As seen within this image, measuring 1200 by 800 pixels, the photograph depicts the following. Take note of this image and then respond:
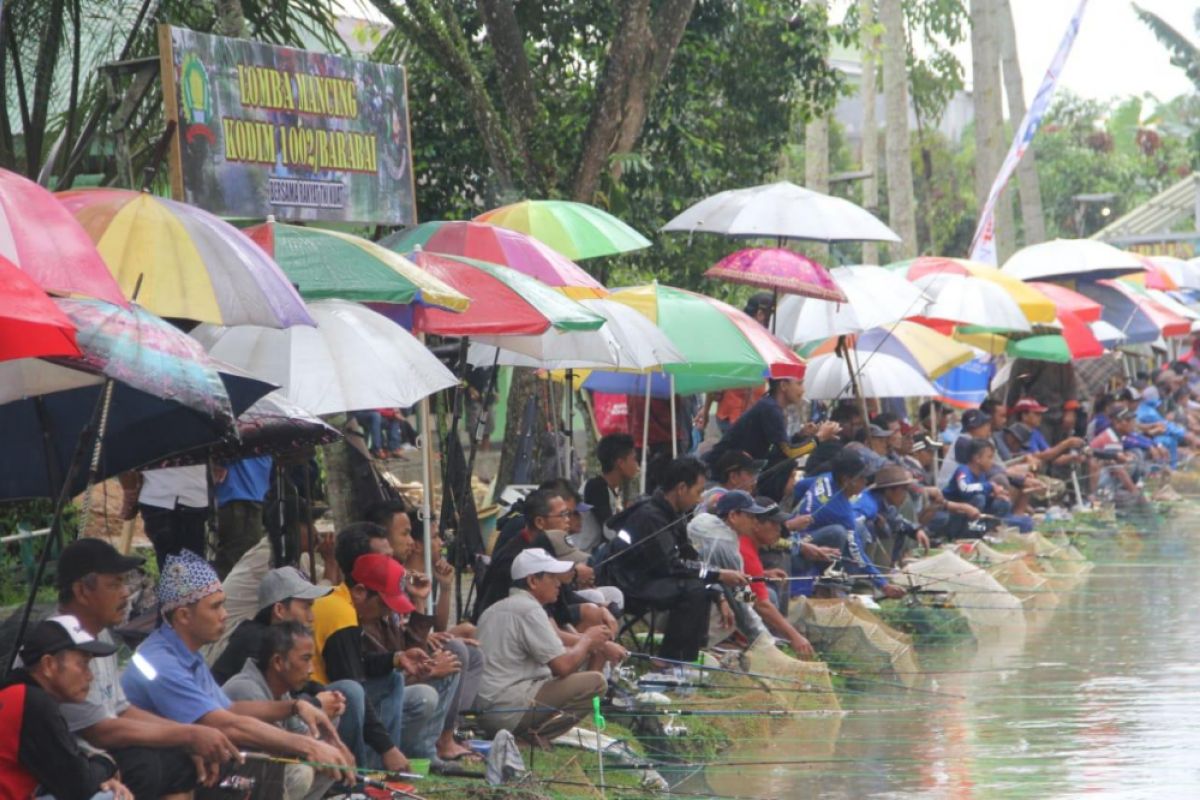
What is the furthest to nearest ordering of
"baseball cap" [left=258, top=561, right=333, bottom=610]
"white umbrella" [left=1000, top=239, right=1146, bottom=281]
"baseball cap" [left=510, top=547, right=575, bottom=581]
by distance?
"white umbrella" [left=1000, top=239, right=1146, bottom=281], "baseball cap" [left=510, top=547, right=575, bottom=581], "baseball cap" [left=258, top=561, right=333, bottom=610]

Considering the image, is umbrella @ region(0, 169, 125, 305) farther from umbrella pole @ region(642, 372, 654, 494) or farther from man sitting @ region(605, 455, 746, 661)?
umbrella pole @ region(642, 372, 654, 494)

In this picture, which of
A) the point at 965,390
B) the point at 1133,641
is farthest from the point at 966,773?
the point at 965,390

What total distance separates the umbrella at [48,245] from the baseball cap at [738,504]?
511 centimetres

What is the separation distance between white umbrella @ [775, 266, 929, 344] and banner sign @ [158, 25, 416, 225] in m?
4.08

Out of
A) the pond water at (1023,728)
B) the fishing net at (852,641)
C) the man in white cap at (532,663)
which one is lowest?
the pond water at (1023,728)

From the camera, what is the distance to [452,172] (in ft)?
53.5

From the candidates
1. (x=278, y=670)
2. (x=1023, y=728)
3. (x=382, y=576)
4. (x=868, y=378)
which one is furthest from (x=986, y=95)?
(x=278, y=670)

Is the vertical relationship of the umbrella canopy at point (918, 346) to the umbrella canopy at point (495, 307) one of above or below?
below

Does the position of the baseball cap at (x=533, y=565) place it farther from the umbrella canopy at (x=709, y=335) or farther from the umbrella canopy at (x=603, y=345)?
the umbrella canopy at (x=709, y=335)

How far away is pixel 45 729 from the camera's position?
18.6ft

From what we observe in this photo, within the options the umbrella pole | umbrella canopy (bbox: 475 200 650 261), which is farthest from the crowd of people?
umbrella canopy (bbox: 475 200 650 261)

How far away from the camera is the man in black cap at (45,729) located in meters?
5.67

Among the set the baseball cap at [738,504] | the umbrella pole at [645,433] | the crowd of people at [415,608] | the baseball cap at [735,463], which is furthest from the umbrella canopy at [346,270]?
the umbrella pole at [645,433]

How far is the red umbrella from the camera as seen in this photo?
5.53 meters
